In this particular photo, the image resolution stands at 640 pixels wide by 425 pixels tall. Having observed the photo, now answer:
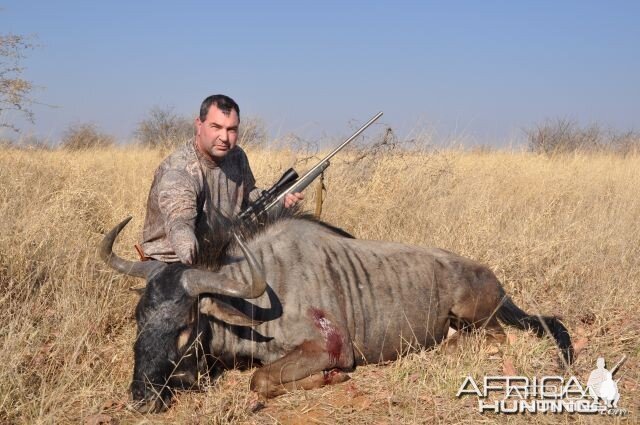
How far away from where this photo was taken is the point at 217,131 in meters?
4.64

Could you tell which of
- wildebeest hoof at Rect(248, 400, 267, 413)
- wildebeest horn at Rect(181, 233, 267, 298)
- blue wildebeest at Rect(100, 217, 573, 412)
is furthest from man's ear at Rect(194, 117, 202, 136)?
wildebeest hoof at Rect(248, 400, 267, 413)

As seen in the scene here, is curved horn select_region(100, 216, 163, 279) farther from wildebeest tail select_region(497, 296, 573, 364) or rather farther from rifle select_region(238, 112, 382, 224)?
wildebeest tail select_region(497, 296, 573, 364)

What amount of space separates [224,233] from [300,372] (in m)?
0.95

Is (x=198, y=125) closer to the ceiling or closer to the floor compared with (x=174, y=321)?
closer to the ceiling

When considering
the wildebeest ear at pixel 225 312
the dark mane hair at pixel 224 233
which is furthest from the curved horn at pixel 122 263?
the wildebeest ear at pixel 225 312

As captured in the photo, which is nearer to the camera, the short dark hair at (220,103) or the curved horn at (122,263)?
the curved horn at (122,263)

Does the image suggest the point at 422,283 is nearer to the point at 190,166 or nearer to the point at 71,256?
the point at 190,166

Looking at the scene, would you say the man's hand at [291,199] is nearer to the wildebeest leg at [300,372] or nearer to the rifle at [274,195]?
the rifle at [274,195]

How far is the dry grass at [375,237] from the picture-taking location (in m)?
3.44

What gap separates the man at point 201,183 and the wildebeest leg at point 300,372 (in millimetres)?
940

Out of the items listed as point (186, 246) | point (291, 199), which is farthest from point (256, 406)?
point (291, 199)

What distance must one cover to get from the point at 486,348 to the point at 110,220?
4278 mm

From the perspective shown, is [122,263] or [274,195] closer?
[122,263]

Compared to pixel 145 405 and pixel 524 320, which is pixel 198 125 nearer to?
pixel 145 405
